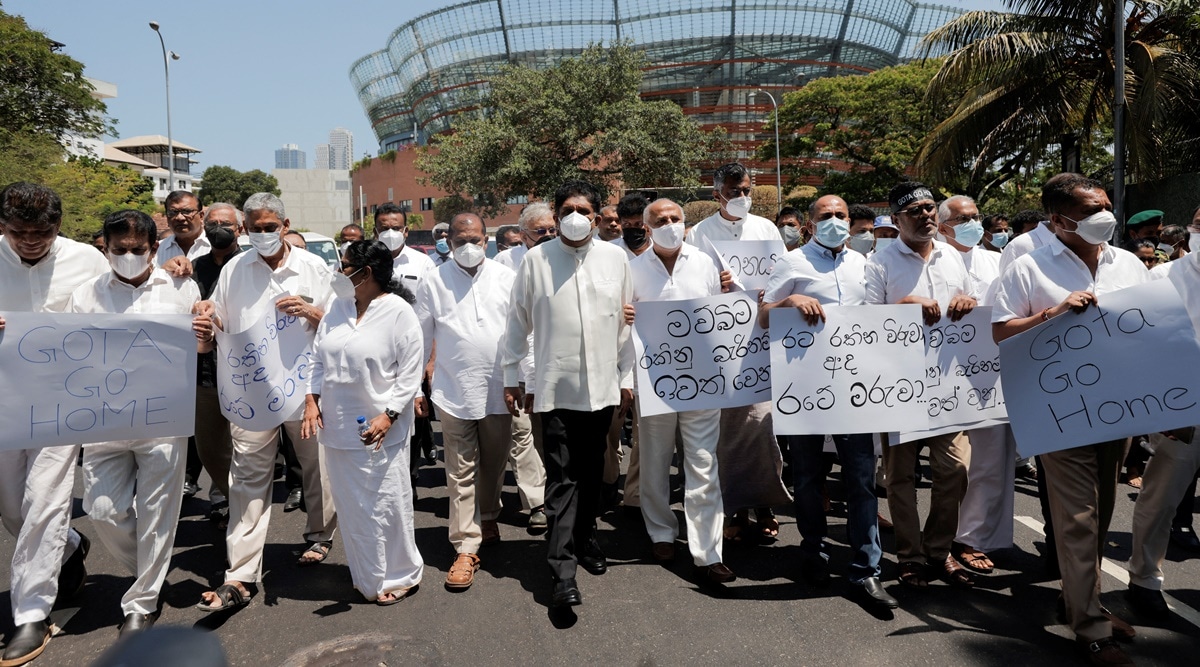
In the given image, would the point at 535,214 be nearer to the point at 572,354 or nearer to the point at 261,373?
the point at 572,354

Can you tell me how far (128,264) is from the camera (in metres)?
4.07

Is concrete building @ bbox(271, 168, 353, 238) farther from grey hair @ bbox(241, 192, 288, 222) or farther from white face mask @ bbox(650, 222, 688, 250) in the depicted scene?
white face mask @ bbox(650, 222, 688, 250)

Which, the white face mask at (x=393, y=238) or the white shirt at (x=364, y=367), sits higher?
the white face mask at (x=393, y=238)

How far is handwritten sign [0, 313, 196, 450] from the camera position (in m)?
3.84

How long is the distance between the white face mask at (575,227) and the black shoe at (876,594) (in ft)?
7.45

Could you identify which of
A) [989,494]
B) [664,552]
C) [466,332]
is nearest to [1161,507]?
[989,494]

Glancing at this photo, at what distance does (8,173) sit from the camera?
2091cm

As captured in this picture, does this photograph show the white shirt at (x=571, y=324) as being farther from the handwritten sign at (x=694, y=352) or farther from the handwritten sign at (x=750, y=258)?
the handwritten sign at (x=750, y=258)

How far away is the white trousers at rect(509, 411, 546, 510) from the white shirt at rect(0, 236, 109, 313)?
2.66m

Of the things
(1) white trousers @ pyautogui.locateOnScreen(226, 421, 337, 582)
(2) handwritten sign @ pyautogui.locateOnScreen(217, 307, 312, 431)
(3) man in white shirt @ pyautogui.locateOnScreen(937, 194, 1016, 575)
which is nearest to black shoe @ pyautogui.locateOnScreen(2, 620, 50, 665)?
(1) white trousers @ pyautogui.locateOnScreen(226, 421, 337, 582)

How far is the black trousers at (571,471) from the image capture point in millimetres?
4258

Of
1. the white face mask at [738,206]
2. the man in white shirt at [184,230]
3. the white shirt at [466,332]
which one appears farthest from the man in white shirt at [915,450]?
the man in white shirt at [184,230]

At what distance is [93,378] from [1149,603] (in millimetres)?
5204

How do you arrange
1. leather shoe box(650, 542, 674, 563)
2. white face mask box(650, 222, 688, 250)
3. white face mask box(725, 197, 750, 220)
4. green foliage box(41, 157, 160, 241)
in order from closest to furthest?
white face mask box(650, 222, 688, 250) < leather shoe box(650, 542, 674, 563) < white face mask box(725, 197, 750, 220) < green foliage box(41, 157, 160, 241)
